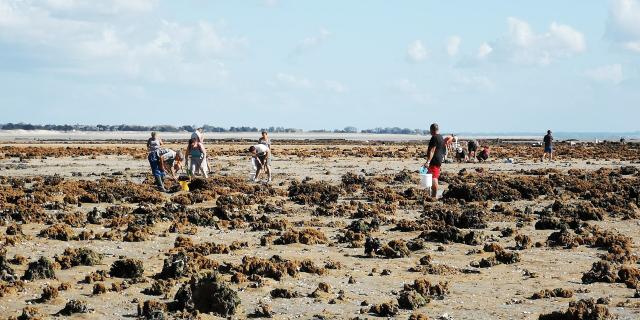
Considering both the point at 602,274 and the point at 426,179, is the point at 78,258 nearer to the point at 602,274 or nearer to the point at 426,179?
the point at 602,274

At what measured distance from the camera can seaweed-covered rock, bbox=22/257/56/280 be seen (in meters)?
11.1

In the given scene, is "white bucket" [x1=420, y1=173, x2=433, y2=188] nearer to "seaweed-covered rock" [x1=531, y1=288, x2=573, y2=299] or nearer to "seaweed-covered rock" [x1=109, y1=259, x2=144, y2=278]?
"seaweed-covered rock" [x1=531, y1=288, x2=573, y2=299]

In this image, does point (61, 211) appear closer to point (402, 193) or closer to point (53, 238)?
point (53, 238)

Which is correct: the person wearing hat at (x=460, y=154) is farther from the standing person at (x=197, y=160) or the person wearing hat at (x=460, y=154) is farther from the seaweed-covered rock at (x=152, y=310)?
the seaweed-covered rock at (x=152, y=310)

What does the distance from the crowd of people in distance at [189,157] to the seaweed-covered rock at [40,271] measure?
12406 millimetres

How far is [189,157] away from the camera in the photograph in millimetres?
27203

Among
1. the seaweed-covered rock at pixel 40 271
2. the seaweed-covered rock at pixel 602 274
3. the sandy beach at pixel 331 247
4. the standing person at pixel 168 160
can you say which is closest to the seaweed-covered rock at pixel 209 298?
the sandy beach at pixel 331 247

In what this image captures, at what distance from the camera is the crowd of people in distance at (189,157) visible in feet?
78.8

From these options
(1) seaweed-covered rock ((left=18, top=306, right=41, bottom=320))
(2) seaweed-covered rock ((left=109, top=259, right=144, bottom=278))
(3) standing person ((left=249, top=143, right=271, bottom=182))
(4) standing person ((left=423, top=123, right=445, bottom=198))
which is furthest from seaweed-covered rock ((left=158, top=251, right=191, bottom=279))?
(3) standing person ((left=249, top=143, right=271, bottom=182))

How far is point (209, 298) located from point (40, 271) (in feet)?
9.95

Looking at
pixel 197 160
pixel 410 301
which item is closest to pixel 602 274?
pixel 410 301

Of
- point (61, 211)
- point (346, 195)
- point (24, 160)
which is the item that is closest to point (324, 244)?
point (61, 211)

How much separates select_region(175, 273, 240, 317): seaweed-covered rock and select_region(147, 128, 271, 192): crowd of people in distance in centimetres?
1429

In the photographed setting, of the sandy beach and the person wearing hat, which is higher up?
the person wearing hat
